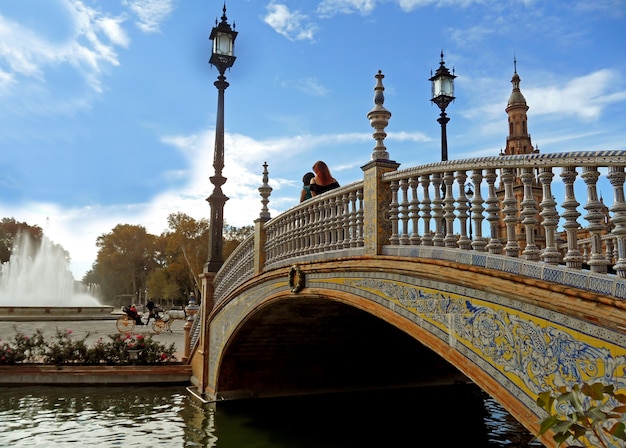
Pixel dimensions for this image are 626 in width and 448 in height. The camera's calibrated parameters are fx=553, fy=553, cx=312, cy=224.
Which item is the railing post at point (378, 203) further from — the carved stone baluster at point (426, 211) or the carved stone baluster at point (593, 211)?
the carved stone baluster at point (593, 211)

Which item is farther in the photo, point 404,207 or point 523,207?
point 404,207

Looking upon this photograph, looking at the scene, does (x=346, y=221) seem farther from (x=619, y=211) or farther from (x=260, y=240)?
(x=619, y=211)

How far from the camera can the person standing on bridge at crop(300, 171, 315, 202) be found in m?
9.16

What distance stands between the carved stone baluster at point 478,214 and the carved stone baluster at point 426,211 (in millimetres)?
756

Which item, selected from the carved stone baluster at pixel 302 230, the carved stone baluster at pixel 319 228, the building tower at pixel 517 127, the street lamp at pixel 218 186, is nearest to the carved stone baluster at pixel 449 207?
the carved stone baluster at pixel 319 228

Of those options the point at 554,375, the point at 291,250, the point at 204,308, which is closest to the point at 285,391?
the point at 204,308

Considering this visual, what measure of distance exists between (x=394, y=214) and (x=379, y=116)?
123 centimetres

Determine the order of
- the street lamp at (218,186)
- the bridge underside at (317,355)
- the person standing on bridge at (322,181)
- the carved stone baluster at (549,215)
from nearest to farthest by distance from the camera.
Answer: the carved stone baluster at (549,215) < the person standing on bridge at (322,181) < the bridge underside at (317,355) < the street lamp at (218,186)

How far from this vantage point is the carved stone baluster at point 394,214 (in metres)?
6.16

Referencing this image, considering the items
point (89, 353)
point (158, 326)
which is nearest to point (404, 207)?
point (89, 353)

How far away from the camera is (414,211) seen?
5.81m

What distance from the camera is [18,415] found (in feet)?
37.4

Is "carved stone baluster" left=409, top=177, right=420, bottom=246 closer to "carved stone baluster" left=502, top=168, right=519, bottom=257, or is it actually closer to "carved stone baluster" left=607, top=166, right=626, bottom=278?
"carved stone baluster" left=502, top=168, right=519, bottom=257

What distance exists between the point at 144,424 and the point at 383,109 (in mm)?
7899
